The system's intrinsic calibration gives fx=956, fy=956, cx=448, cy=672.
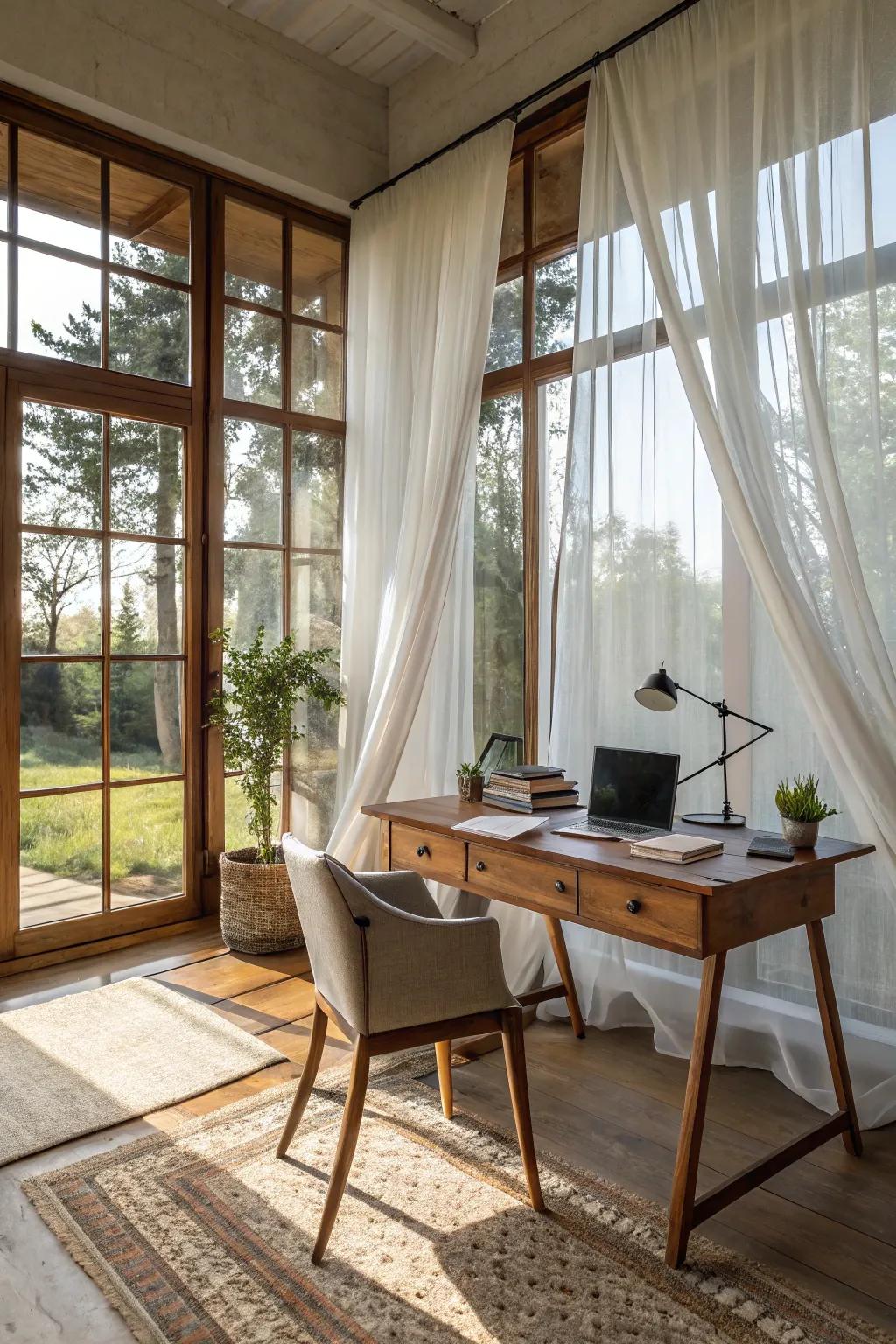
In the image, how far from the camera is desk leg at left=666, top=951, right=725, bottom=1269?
1886mm

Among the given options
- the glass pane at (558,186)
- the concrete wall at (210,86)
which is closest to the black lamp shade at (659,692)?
the glass pane at (558,186)

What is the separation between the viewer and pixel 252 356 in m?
4.16

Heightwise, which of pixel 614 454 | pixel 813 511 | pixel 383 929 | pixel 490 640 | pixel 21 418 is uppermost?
pixel 21 418

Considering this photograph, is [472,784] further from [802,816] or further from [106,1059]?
[106,1059]

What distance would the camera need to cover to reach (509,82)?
374cm

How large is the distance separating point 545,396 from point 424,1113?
250 cm

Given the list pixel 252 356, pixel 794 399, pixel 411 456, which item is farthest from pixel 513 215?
pixel 794 399

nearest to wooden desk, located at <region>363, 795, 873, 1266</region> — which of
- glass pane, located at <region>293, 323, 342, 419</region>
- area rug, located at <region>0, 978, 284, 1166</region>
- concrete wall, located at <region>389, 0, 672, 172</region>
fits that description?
area rug, located at <region>0, 978, 284, 1166</region>

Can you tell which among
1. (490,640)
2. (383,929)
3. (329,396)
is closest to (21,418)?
(329,396)

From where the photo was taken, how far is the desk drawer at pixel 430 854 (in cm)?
257

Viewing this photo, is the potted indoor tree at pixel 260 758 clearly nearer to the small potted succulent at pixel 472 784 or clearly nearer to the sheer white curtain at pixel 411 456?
the sheer white curtain at pixel 411 456

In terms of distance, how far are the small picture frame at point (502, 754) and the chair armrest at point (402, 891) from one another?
24.5 inches

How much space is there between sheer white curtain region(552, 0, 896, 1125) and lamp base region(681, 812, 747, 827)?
262 millimetres

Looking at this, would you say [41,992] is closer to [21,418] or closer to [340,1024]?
[340,1024]
